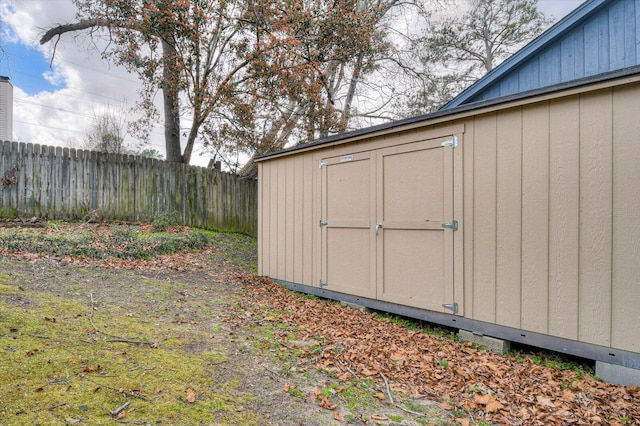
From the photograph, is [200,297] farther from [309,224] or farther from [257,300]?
[309,224]

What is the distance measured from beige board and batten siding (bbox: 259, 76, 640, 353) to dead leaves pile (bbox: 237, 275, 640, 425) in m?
0.42

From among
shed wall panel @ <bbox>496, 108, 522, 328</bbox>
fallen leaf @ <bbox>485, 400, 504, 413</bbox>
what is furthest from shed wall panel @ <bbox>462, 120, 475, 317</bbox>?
fallen leaf @ <bbox>485, 400, 504, 413</bbox>

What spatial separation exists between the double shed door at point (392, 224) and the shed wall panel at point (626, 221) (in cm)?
139

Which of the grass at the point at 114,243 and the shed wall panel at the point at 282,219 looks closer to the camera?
the grass at the point at 114,243

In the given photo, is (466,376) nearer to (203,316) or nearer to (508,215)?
(508,215)

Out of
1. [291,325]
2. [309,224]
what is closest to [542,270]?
[291,325]

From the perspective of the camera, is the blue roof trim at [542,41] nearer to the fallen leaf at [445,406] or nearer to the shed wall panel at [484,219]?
the shed wall panel at [484,219]

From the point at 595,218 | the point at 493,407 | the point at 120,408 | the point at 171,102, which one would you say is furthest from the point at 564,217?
the point at 171,102

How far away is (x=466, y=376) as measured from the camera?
294 centimetres

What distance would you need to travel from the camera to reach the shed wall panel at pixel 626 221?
282 cm

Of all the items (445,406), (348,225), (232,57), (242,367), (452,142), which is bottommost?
(445,406)

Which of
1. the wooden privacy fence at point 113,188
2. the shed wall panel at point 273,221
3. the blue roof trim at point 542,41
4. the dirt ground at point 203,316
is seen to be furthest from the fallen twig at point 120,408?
the wooden privacy fence at point 113,188

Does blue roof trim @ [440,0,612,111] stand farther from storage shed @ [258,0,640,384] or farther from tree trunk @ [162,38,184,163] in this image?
tree trunk @ [162,38,184,163]

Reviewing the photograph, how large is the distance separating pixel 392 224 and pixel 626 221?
223cm
